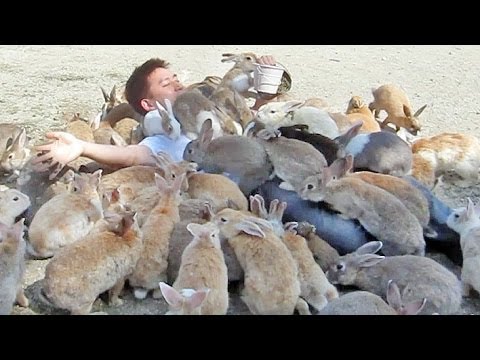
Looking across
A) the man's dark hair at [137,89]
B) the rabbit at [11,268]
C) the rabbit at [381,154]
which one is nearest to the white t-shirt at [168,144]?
the man's dark hair at [137,89]

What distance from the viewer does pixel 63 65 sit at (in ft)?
22.5

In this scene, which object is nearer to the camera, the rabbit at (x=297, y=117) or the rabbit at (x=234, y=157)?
the rabbit at (x=234, y=157)

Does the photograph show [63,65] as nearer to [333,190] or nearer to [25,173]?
[25,173]

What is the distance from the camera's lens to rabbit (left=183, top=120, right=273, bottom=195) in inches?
154

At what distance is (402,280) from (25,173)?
194 centimetres

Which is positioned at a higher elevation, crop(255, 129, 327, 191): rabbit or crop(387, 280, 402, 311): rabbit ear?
crop(255, 129, 327, 191): rabbit

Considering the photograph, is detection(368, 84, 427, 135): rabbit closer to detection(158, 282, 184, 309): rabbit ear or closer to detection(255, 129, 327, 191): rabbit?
detection(255, 129, 327, 191): rabbit

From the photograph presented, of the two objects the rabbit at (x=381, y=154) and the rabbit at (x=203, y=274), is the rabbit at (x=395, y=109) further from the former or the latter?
the rabbit at (x=203, y=274)

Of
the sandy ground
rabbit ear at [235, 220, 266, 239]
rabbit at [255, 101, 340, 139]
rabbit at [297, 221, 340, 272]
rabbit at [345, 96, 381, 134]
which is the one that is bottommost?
the sandy ground

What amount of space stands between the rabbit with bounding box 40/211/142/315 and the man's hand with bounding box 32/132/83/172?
2.69 ft

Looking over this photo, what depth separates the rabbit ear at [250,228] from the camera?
323 cm

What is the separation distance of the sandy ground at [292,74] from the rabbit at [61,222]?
1491mm

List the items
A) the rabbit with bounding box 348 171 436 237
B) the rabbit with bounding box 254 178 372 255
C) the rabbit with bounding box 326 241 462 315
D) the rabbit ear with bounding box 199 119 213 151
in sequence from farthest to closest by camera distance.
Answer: the rabbit ear with bounding box 199 119 213 151 → the rabbit with bounding box 348 171 436 237 → the rabbit with bounding box 254 178 372 255 → the rabbit with bounding box 326 241 462 315

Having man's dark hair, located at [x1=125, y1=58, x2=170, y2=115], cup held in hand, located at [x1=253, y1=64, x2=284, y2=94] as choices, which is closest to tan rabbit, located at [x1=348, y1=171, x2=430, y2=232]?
cup held in hand, located at [x1=253, y1=64, x2=284, y2=94]
